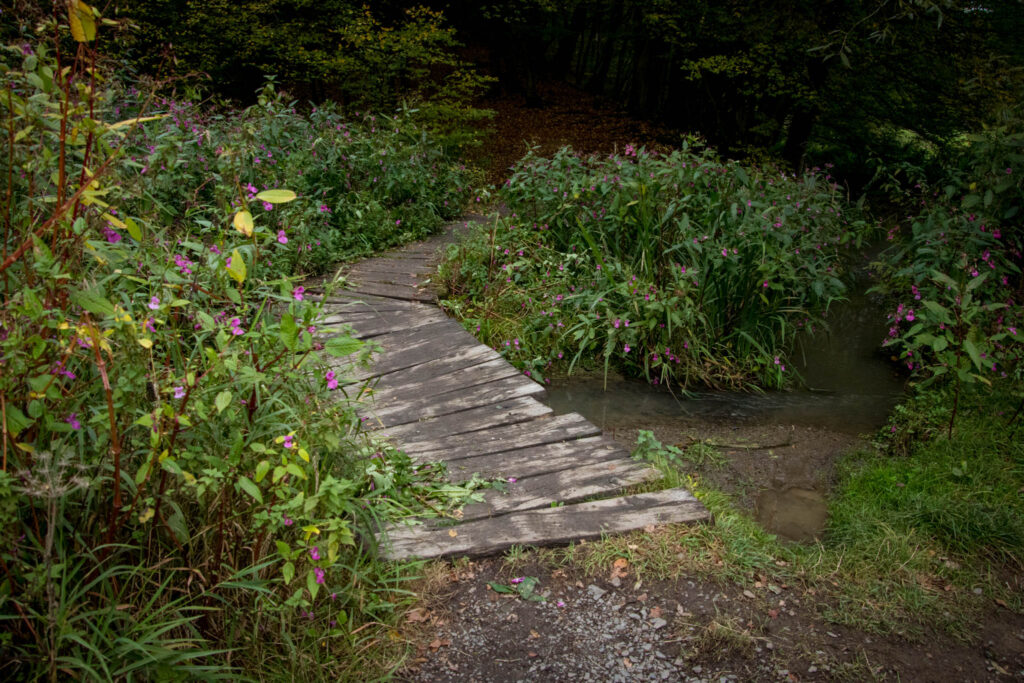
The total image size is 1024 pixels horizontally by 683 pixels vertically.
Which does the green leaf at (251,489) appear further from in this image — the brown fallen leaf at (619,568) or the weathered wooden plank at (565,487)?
the brown fallen leaf at (619,568)

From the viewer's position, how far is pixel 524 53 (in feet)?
51.0

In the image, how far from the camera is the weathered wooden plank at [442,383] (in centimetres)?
405

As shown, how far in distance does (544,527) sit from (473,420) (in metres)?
1.00

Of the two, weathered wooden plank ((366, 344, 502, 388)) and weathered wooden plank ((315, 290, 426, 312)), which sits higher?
weathered wooden plank ((315, 290, 426, 312))

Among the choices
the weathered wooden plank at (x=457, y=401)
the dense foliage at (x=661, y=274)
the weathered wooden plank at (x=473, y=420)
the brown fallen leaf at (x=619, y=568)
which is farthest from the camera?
the dense foliage at (x=661, y=274)

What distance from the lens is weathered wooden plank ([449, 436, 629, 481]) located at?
3.27 m

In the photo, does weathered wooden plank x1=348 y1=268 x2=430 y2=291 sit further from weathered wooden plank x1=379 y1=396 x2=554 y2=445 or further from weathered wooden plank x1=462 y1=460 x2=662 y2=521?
weathered wooden plank x1=462 y1=460 x2=662 y2=521

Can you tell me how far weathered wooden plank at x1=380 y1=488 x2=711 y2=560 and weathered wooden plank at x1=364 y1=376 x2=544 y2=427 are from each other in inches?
39.4

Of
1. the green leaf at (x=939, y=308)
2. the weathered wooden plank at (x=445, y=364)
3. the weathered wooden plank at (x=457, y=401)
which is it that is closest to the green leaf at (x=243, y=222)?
the weathered wooden plank at (x=457, y=401)

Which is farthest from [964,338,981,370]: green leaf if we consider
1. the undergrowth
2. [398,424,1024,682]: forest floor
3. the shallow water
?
[398,424,1024,682]: forest floor

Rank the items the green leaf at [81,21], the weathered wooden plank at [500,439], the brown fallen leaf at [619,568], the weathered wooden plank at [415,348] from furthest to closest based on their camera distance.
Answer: the weathered wooden plank at [415,348]
the weathered wooden plank at [500,439]
the brown fallen leaf at [619,568]
the green leaf at [81,21]

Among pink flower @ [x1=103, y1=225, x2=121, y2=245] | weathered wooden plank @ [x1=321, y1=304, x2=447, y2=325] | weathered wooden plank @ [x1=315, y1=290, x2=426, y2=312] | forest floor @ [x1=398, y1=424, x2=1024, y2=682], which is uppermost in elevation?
pink flower @ [x1=103, y1=225, x2=121, y2=245]

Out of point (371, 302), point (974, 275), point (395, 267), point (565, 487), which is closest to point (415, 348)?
point (371, 302)

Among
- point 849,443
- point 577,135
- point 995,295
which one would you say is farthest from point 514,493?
point 577,135
